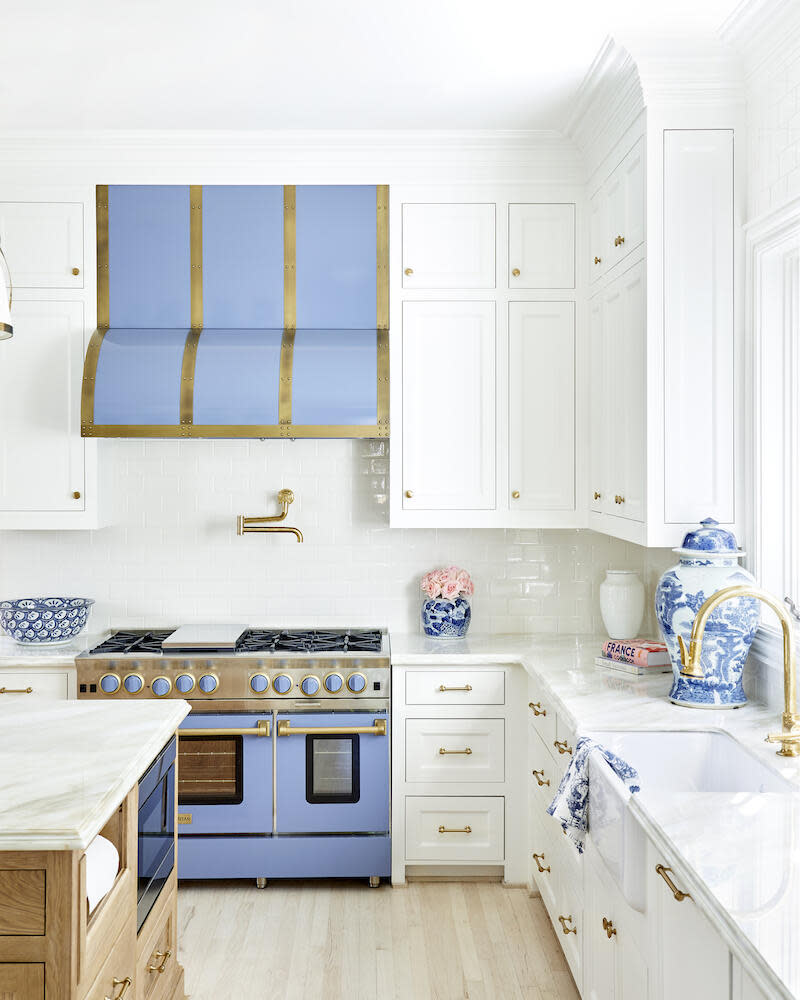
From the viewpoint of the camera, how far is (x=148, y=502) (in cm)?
399

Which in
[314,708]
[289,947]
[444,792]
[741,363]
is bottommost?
[289,947]

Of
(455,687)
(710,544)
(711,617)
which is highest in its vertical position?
(710,544)

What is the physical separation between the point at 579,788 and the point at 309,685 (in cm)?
148

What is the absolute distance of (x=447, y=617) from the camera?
380 cm

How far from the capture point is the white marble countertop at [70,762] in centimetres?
153

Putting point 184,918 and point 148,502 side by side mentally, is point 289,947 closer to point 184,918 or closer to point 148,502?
point 184,918

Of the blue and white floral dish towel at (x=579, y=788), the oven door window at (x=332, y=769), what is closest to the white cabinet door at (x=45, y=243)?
the oven door window at (x=332, y=769)

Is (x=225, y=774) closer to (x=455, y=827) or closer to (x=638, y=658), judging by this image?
(x=455, y=827)

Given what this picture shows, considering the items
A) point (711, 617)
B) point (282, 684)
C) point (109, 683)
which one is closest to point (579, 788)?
point (711, 617)

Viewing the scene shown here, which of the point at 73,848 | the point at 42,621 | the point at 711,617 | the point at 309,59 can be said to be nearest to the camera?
the point at 73,848

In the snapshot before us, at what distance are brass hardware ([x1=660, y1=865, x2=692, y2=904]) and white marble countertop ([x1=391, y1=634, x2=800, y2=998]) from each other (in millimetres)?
40

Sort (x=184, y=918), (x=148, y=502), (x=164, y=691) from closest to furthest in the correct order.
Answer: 1. (x=184, y=918)
2. (x=164, y=691)
3. (x=148, y=502)

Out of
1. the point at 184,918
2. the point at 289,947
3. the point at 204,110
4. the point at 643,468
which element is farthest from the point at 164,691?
the point at 204,110

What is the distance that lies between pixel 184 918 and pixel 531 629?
1.83 m
